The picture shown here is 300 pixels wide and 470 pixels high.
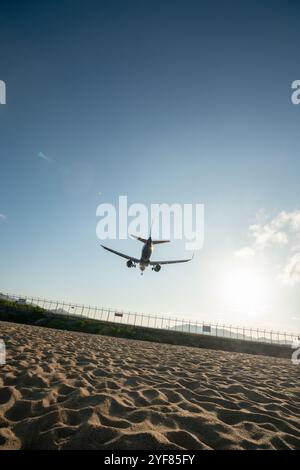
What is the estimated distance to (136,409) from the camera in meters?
3.94

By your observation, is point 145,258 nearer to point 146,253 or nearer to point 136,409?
point 146,253

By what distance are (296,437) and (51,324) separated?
24.7 m

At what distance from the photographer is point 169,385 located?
5430 mm

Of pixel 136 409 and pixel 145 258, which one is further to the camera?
pixel 145 258

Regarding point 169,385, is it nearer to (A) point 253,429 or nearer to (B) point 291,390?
(A) point 253,429

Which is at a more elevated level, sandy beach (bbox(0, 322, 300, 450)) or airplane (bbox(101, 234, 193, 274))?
airplane (bbox(101, 234, 193, 274))

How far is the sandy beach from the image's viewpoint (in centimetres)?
307

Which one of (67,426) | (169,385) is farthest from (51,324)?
(67,426)

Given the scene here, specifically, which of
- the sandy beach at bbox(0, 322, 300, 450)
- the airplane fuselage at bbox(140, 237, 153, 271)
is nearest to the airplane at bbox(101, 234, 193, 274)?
the airplane fuselage at bbox(140, 237, 153, 271)

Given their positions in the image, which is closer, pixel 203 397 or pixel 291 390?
pixel 203 397

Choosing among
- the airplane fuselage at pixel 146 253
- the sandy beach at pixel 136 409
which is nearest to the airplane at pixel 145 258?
the airplane fuselage at pixel 146 253

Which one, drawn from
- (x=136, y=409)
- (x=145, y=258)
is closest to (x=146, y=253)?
(x=145, y=258)

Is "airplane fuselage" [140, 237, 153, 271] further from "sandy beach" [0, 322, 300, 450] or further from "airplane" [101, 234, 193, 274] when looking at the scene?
"sandy beach" [0, 322, 300, 450]

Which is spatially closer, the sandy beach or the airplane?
the sandy beach
